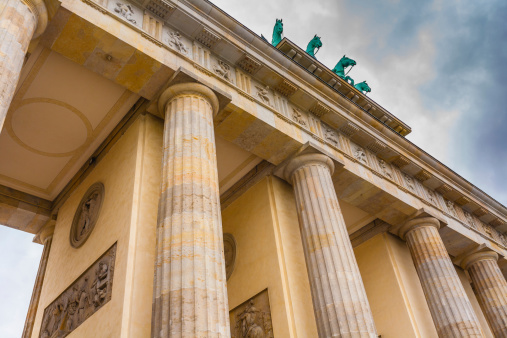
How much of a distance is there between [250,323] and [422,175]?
816 cm

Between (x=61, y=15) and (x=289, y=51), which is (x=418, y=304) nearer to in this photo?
(x=289, y=51)

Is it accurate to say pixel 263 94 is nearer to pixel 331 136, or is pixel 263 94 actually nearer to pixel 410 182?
pixel 331 136

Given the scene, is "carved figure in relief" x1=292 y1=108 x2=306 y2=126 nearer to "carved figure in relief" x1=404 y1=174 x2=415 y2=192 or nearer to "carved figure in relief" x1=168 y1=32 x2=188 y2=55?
"carved figure in relief" x1=168 y1=32 x2=188 y2=55

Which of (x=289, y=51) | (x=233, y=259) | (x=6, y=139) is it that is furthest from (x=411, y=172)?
(x=6, y=139)

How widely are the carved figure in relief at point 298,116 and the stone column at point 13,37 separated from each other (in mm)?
6630

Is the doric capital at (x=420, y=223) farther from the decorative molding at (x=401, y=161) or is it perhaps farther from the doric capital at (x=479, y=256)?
the doric capital at (x=479, y=256)

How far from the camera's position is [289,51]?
14.2 meters

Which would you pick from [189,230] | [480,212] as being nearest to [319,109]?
[189,230]

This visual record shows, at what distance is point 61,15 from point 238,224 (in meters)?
7.01

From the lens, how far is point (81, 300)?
943cm

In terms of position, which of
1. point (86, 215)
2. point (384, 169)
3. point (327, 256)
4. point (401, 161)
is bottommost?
point (327, 256)

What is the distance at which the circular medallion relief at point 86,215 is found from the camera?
10.6 m

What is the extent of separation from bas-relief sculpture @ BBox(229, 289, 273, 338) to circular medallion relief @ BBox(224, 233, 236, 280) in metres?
1.20

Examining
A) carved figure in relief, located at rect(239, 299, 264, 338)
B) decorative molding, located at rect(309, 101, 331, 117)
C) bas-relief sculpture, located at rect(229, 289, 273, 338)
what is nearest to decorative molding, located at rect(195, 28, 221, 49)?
decorative molding, located at rect(309, 101, 331, 117)
